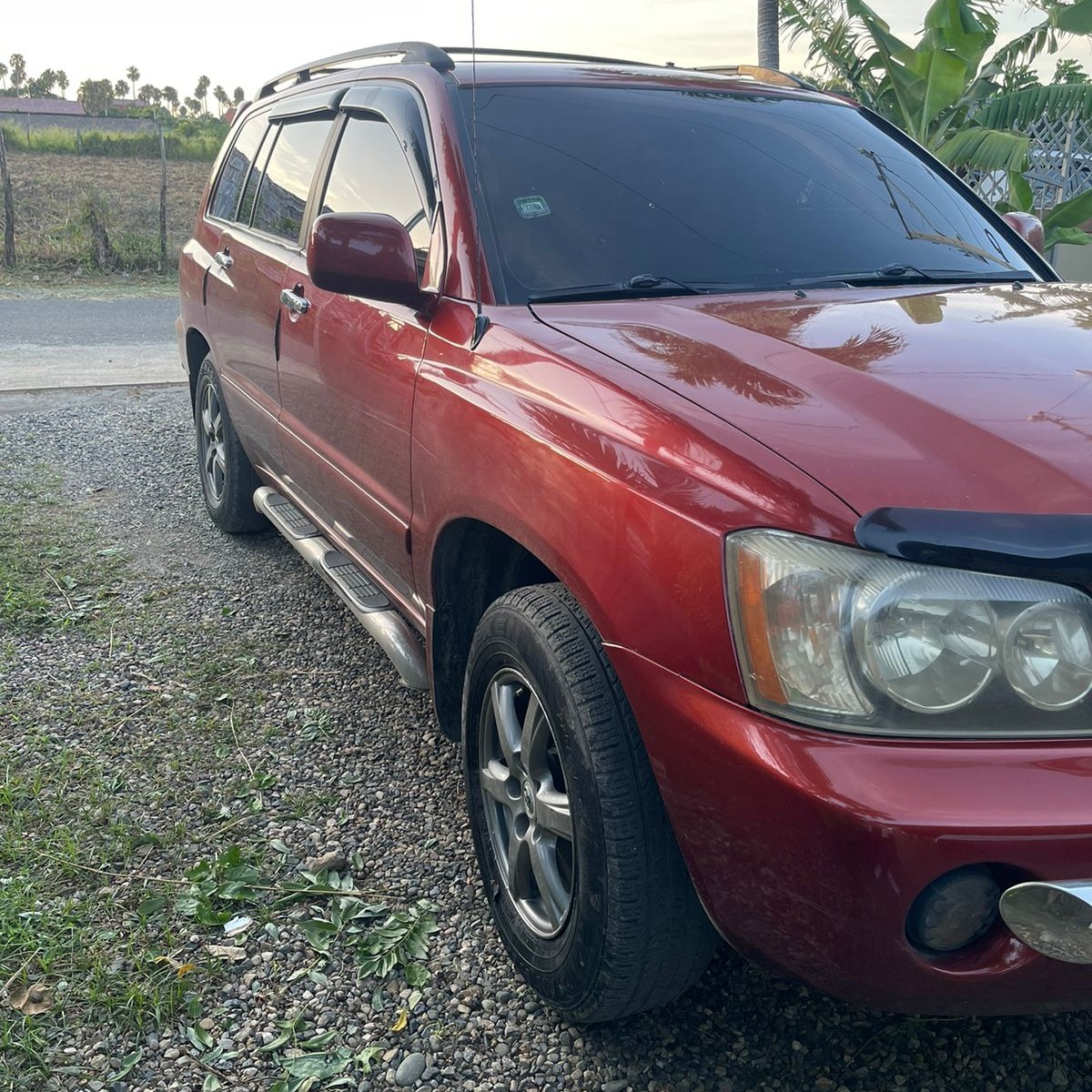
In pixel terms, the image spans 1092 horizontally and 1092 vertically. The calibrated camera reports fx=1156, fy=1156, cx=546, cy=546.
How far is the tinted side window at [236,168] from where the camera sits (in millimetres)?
4629

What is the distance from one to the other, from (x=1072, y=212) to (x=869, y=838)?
29.3 feet

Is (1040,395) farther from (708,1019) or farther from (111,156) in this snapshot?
(111,156)

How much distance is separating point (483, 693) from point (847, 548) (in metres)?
1.00

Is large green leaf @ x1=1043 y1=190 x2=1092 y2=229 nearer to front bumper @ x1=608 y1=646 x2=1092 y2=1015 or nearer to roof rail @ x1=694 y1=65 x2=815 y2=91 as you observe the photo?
roof rail @ x1=694 y1=65 x2=815 y2=91

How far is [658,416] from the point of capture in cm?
187

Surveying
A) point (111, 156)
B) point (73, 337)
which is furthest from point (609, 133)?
point (111, 156)

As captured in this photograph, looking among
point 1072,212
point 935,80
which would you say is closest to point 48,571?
point 935,80

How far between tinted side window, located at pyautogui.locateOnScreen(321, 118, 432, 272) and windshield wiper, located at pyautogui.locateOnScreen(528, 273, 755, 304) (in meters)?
0.41

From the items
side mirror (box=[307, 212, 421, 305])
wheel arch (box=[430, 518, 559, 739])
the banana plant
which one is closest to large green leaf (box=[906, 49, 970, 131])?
the banana plant

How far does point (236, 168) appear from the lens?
15.8ft

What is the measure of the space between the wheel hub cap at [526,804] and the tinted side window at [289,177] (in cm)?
206

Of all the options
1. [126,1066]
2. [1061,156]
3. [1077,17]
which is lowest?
[126,1066]

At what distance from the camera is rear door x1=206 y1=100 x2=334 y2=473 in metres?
3.81

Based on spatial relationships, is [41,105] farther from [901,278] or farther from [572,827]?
[572,827]
